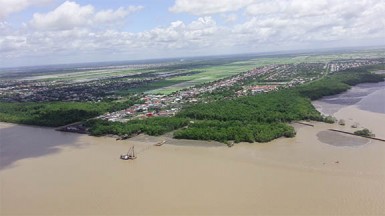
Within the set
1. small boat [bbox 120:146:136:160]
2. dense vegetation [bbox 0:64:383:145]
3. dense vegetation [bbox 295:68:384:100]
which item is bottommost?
dense vegetation [bbox 295:68:384:100]

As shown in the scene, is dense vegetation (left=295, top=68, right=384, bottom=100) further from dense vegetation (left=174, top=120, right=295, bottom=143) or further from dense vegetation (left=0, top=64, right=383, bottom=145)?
dense vegetation (left=174, top=120, right=295, bottom=143)

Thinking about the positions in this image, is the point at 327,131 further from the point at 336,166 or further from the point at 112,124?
the point at 112,124

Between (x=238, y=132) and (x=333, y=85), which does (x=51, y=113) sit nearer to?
(x=238, y=132)

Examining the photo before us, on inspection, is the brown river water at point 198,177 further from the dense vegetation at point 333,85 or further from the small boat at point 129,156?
the dense vegetation at point 333,85

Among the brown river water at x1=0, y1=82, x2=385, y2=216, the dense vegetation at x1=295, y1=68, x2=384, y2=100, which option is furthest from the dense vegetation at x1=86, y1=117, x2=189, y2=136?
the dense vegetation at x1=295, y1=68, x2=384, y2=100

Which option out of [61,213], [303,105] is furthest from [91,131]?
[303,105]

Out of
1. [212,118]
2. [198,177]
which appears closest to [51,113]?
[212,118]

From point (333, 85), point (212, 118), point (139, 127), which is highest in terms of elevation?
point (139, 127)
